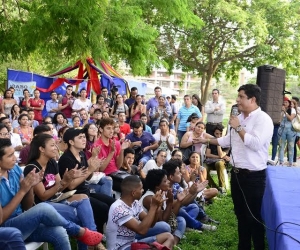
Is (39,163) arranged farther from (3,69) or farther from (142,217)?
(3,69)

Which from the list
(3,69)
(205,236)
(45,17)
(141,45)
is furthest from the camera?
(3,69)

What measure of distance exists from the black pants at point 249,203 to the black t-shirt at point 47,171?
173 centimetres

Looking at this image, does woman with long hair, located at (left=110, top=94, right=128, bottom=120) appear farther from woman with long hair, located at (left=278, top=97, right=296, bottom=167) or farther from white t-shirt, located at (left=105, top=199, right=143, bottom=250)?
white t-shirt, located at (left=105, top=199, right=143, bottom=250)

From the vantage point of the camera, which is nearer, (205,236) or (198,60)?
(205,236)

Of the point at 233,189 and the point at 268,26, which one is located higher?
the point at 268,26

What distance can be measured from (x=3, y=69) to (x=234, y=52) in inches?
639

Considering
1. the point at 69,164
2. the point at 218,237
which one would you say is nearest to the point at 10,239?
the point at 69,164

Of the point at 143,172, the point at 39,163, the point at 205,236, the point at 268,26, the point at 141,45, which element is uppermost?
the point at 268,26

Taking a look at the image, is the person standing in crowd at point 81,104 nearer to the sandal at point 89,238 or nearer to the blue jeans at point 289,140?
the blue jeans at point 289,140

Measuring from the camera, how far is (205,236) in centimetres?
574

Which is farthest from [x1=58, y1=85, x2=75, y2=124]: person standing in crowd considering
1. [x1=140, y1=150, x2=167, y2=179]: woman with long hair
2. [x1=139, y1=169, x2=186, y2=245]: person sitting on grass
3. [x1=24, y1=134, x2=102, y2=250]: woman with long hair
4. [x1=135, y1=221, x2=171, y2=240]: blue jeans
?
[x1=135, y1=221, x2=171, y2=240]: blue jeans

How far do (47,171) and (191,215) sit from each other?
231 centimetres

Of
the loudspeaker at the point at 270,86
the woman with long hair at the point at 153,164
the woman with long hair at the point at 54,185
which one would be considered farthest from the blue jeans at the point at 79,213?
the loudspeaker at the point at 270,86

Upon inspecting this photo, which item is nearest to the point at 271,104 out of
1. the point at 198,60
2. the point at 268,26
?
the point at 268,26
